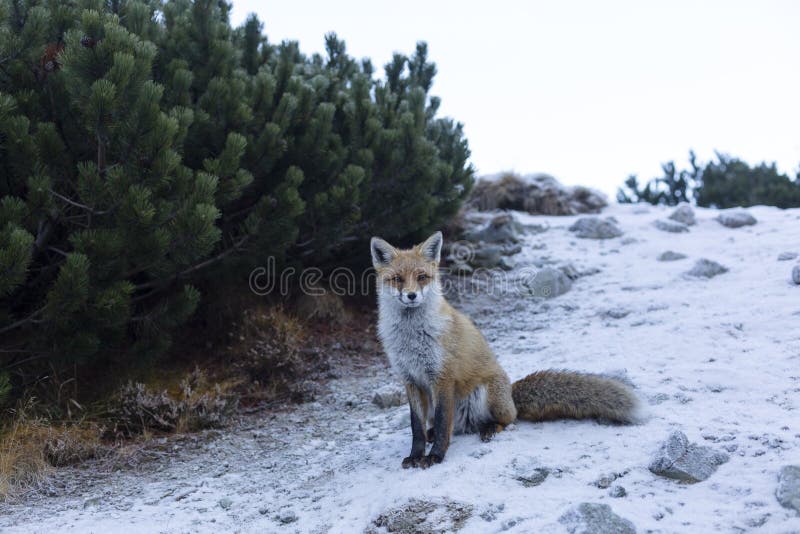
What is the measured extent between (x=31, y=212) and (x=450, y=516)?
13.4ft

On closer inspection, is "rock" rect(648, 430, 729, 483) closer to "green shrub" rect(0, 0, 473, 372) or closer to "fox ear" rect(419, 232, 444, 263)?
"fox ear" rect(419, 232, 444, 263)

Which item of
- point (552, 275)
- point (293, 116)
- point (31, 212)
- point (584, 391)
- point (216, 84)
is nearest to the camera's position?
point (584, 391)

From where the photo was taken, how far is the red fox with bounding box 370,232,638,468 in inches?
183

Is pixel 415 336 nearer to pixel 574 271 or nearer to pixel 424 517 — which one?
pixel 424 517

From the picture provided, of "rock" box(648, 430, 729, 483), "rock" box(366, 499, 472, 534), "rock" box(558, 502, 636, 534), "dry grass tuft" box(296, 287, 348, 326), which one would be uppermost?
"dry grass tuft" box(296, 287, 348, 326)

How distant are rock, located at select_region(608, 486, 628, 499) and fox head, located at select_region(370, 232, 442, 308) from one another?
1.80m

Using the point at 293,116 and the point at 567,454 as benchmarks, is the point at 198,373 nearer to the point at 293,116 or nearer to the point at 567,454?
the point at 293,116

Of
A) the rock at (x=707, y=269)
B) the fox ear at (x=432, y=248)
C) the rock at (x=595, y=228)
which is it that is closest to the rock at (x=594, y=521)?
the fox ear at (x=432, y=248)

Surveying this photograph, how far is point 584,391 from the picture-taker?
4707 mm

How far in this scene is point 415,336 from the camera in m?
4.82

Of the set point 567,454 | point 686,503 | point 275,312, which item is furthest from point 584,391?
point 275,312

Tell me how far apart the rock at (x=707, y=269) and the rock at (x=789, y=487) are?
18.9ft

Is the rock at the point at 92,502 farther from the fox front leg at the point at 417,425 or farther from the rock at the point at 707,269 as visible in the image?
the rock at the point at 707,269

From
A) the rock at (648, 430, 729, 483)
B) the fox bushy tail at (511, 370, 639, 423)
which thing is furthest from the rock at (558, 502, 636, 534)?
the fox bushy tail at (511, 370, 639, 423)
